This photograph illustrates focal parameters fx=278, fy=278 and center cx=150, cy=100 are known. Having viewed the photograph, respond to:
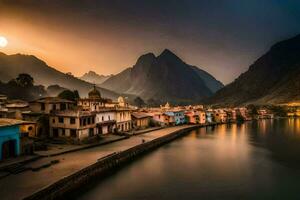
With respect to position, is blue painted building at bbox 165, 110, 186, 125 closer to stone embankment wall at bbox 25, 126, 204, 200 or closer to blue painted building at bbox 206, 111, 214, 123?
blue painted building at bbox 206, 111, 214, 123

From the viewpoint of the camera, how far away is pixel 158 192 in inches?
1329

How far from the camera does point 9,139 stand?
36.6 m

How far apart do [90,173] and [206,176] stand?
17.0 m

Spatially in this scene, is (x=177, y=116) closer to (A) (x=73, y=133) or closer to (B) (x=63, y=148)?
(A) (x=73, y=133)

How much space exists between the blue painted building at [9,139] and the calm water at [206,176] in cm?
1233

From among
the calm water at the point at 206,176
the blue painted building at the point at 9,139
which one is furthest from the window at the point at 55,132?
the calm water at the point at 206,176

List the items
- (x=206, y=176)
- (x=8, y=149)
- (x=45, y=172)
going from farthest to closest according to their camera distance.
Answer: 1. (x=206, y=176)
2. (x=8, y=149)
3. (x=45, y=172)

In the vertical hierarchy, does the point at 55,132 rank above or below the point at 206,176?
above

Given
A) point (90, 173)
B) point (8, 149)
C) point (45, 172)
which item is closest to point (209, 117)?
point (90, 173)

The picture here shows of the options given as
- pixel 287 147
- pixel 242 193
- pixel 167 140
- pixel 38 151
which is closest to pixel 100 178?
pixel 38 151

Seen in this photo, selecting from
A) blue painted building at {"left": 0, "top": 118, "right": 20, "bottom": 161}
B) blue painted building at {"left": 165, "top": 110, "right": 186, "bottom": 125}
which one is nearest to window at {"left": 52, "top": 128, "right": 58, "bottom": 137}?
blue painted building at {"left": 0, "top": 118, "right": 20, "bottom": 161}

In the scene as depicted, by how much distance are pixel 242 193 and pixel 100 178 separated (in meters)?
18.6

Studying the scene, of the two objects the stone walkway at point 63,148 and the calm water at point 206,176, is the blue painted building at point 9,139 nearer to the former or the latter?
the stone walkway at point 63,148

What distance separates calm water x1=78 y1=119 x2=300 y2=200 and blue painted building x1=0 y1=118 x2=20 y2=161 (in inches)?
485
